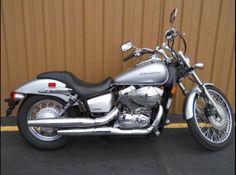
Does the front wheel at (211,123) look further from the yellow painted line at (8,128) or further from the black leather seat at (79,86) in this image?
the yellow painted line at (8,128)

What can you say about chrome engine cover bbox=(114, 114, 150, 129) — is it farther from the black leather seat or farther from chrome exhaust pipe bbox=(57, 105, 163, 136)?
the black leather seat

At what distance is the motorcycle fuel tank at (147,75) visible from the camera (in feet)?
9.98

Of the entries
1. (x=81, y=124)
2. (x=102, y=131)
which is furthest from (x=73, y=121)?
(x=102, y=131)

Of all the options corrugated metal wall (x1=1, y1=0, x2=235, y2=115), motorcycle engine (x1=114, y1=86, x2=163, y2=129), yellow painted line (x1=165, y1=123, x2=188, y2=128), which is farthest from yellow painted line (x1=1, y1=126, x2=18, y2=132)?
yellow painted line (x1=165, y1=123, x2=188, y2=128)

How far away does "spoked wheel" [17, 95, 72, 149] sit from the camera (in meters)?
3.18

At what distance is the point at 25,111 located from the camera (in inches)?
126

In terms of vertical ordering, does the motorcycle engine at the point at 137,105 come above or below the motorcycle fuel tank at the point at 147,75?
below

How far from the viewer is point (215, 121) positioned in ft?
11.0

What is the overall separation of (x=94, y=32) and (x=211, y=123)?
1796mm

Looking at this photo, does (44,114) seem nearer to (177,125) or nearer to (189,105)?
(189,105)

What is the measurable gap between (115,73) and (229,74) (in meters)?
1.59

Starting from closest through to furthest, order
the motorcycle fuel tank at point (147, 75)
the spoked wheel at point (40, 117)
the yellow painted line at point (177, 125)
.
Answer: the motorcycle fuel tank at point (147, 75), the spoked wheel at point (40, 117), the yellow painted line at point (177, 125)

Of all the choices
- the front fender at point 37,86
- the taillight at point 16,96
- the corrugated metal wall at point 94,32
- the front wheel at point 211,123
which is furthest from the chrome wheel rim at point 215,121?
the taillight at point 16,96

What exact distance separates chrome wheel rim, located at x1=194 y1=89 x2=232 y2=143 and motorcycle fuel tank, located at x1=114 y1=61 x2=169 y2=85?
58cm
